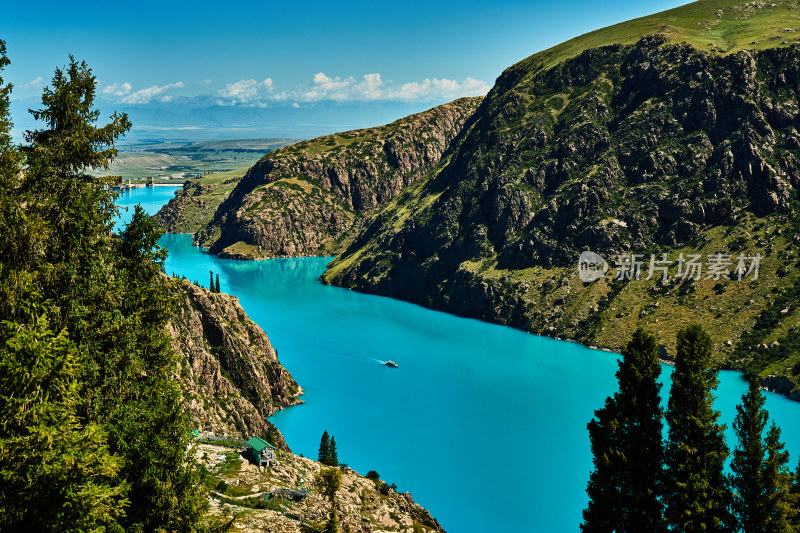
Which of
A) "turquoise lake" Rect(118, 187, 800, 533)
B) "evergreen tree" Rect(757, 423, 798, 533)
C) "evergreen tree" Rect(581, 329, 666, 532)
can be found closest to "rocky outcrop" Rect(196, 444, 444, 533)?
"evergreen tree" Rect(581, 329, 666, 532)

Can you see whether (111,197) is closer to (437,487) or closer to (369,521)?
(369,521)

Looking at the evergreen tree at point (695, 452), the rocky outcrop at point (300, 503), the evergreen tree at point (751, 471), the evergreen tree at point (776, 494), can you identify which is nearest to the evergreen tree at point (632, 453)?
the evergreen tree at point (695, 452)

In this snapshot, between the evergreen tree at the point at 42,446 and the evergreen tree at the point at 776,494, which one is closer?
the evergreen tree at the point at 42,446

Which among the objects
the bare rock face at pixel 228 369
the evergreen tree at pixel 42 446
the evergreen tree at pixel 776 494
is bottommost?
the bare rock face at pixel 228 369

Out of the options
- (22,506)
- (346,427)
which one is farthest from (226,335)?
(22,506)

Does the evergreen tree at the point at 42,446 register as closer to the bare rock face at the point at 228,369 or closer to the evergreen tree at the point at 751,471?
the evergreen tree at the point at 751,471
